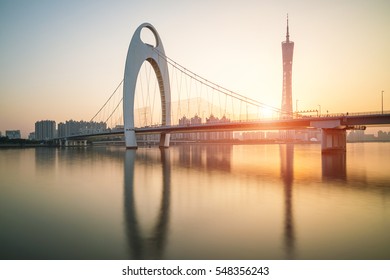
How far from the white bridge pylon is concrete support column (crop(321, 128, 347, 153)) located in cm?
3367

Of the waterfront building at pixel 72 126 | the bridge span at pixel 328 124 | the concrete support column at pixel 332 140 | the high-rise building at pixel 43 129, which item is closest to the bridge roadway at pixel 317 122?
the bridge span at pixel 328 124

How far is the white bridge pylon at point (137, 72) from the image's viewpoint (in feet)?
202

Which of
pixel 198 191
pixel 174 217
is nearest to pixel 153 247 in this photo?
pixel 174 217

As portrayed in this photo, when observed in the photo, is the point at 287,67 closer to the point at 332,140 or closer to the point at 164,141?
the point at 164,141

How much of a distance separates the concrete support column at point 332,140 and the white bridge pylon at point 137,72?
33667 millimetres

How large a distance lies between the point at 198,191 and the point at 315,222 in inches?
254

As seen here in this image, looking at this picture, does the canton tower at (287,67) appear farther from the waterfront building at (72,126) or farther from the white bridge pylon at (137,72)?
the waterfront building at (72,126)

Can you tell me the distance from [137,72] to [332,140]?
38.1 meters

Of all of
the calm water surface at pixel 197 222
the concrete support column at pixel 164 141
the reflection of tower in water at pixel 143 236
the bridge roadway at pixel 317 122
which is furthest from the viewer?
the concrete support column at pixel 164 141

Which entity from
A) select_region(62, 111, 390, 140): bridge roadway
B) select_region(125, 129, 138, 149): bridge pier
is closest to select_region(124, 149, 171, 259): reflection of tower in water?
select_region(62, 111, 390, 140): bridge roadway

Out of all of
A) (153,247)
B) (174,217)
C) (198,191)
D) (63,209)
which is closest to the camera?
(153,247)

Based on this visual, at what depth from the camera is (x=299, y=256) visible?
6.18 m

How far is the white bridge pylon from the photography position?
202 feet
